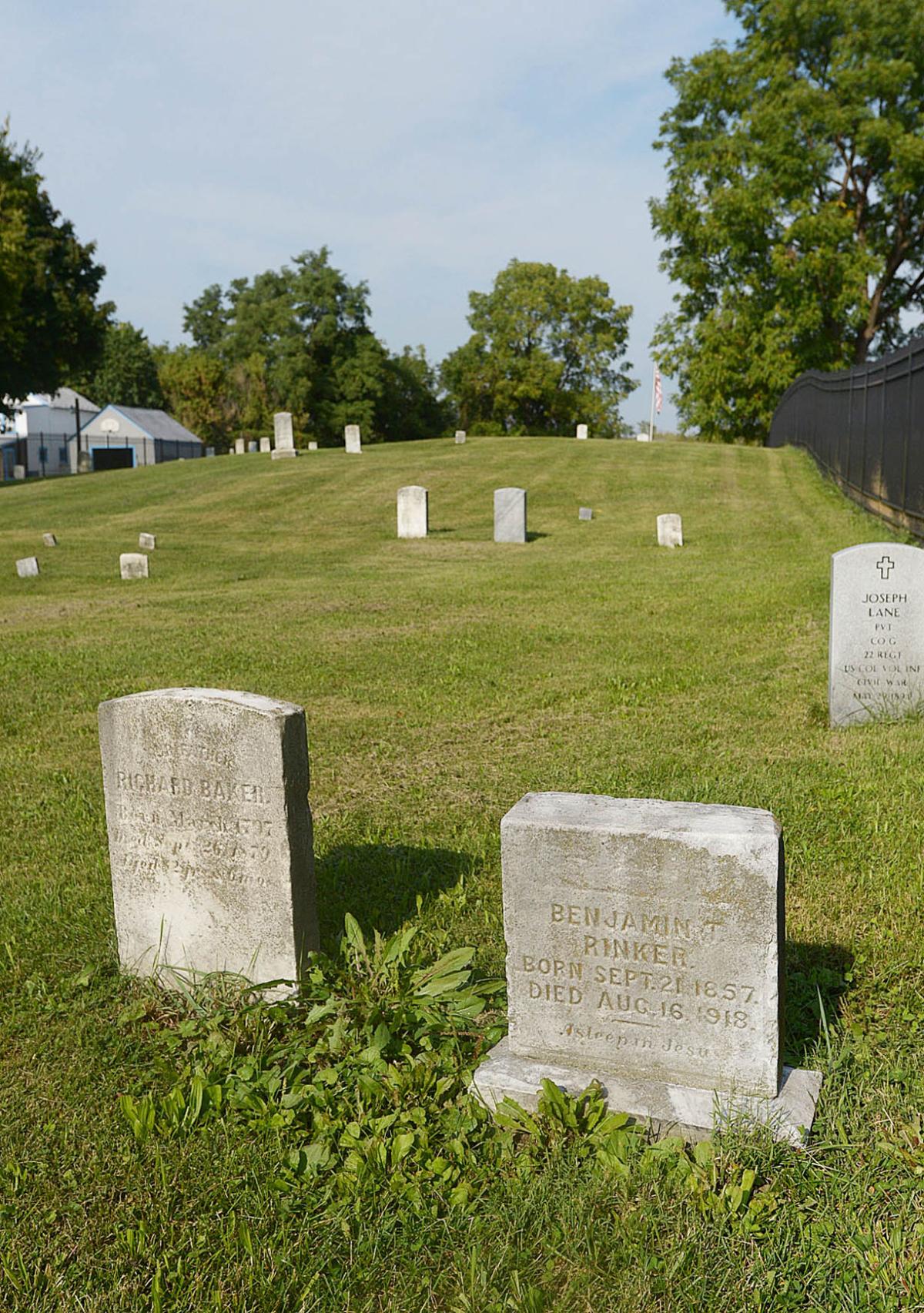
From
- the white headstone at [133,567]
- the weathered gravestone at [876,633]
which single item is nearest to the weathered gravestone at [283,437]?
the white headstone at [133,567]

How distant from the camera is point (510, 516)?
19.4 meters

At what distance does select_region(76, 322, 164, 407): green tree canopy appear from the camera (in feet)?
276

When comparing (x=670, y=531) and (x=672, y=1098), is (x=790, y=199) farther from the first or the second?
(x=672, y=1098)

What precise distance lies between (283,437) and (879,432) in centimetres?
2472

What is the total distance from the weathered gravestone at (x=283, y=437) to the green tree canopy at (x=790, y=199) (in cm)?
1409

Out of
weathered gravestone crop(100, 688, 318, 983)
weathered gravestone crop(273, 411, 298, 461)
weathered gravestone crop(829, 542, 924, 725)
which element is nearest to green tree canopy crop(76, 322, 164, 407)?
weathered gravestone crop(273, 411, 298, 461)

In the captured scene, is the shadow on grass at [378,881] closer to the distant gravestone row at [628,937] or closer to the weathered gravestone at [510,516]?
the distant gravestone row at [628,937]

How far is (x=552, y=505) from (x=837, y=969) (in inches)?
834

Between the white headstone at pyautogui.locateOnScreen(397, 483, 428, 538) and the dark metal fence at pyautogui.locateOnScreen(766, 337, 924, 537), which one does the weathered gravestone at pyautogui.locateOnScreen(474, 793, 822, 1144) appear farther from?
the white headstone at pyautogui.locateOnScreen(397, 483, 428, 538)

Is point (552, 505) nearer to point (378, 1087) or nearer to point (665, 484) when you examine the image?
point (665, 484)

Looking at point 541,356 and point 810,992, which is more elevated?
point 541,356

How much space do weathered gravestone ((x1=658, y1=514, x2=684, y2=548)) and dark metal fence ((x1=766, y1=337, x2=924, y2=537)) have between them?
10.3 feet

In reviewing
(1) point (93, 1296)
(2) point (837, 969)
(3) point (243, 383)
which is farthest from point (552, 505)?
(3) point (243, 383)

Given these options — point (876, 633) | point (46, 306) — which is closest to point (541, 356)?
point (46, 306)
